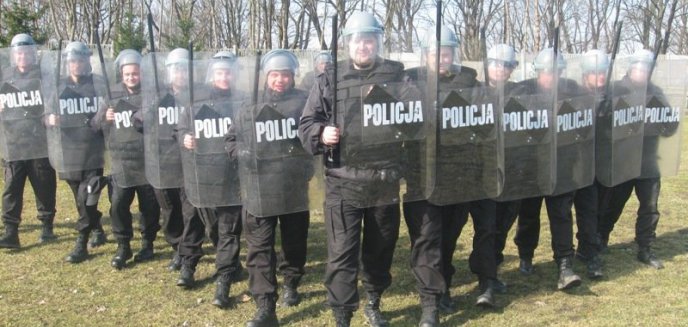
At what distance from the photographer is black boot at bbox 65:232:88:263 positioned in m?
5.99

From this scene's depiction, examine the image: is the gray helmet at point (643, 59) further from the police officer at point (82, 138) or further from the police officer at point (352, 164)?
the police officer at point (82, 138)

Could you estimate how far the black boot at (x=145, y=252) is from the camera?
604cm

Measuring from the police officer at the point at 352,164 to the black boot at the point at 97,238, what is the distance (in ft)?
10.8

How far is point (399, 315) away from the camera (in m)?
4.69

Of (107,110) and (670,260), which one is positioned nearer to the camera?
(107,110)

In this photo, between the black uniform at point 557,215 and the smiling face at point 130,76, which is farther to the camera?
the smiling face at point 130,76

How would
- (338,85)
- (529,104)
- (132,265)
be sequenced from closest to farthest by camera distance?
(338,85) < (529,104) < (132,265)

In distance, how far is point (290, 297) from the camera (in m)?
4.92

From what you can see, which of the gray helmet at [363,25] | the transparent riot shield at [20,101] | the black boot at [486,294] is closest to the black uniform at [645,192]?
the black boot at [486,294]

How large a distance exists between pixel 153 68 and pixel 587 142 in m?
3.44

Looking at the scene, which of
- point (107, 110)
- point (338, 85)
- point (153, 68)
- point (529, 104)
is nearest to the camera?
point (338, 85)

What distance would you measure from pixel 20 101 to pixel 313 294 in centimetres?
333

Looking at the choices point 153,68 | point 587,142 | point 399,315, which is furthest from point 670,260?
point 153,68

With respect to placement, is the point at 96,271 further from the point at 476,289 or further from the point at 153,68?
the point at 476,289
